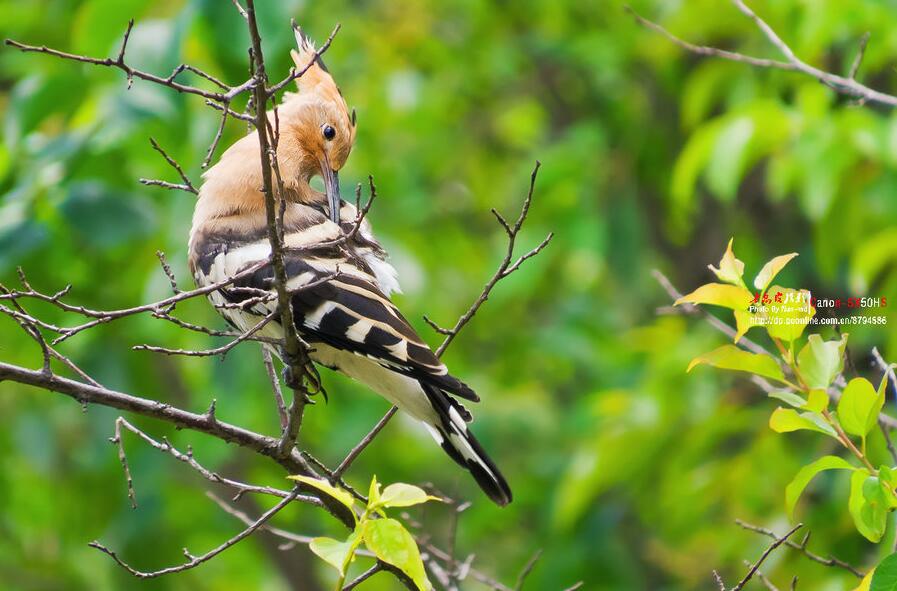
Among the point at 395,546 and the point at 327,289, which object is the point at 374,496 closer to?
the point at 395,546

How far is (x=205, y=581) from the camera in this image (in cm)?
653

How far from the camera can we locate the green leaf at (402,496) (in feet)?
5.91

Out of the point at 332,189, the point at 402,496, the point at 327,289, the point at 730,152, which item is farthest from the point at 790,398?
the point at 332,189

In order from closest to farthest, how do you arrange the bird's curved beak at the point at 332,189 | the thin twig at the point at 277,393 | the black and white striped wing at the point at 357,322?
1. the black and white striped wing at the point at 357,322
2. the thin twig at the point at 277,393
3. the bird's curved beak at the point at 332,189

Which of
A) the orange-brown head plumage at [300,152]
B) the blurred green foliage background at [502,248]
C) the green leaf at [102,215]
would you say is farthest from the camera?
the green leaf at [102,215]

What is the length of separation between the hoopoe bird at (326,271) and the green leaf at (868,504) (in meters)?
0.77

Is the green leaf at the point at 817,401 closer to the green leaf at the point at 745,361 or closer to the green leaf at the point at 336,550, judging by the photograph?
the green leaf at the point at 745,361

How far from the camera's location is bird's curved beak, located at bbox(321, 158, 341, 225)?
3156mm

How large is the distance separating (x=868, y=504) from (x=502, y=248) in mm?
3673

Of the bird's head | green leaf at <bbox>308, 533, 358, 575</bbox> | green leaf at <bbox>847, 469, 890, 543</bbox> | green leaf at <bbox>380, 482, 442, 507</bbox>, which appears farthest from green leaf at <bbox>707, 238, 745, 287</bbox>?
the bird's head

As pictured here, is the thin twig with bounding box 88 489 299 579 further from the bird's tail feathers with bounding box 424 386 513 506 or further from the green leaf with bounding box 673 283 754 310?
the green leaf with bounding box 673 283 754 310

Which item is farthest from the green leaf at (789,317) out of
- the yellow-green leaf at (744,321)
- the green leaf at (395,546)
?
the green leaf at (395,546)

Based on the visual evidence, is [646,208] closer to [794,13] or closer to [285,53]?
[794,13]

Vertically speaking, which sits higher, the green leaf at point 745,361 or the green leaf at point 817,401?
the green leaf at point 745,361
